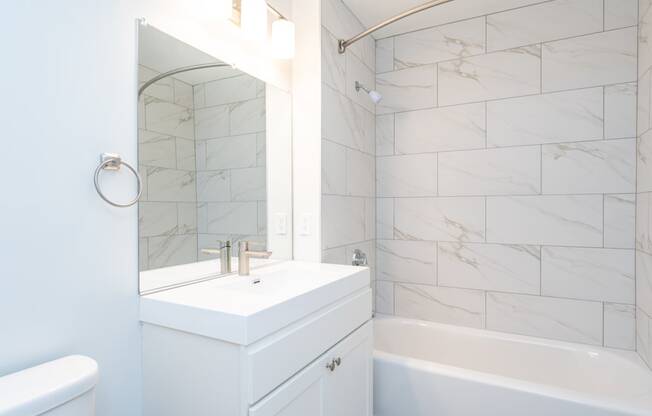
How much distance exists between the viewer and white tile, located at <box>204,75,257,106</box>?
1.52 m

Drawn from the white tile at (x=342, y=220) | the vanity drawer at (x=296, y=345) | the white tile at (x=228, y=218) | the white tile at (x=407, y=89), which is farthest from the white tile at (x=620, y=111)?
the white tile at (x=228, y=218)

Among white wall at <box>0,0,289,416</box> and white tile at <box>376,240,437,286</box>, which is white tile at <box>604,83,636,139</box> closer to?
white tile at <box>376,240,437,286</box>

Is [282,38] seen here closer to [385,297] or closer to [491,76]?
[491,76]

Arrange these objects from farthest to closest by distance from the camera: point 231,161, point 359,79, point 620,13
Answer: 1. point 359,79
2. point 620,13
3. point 231,161

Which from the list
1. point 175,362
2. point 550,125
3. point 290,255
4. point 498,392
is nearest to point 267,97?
point 290,255

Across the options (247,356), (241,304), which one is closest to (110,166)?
(241,304)

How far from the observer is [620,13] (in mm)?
1914

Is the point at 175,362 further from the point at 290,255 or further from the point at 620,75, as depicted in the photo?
the point at 620,75

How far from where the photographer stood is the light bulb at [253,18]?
1.55m

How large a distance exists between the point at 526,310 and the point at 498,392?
2.48ft

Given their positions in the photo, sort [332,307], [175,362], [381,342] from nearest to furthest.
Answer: [175,362] < [332,307] < [381,342]

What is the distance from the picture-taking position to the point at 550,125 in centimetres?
208

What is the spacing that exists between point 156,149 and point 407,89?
1.80 metres

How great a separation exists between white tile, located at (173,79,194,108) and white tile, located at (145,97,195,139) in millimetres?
20
